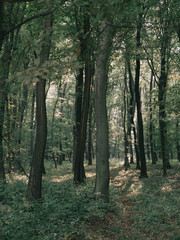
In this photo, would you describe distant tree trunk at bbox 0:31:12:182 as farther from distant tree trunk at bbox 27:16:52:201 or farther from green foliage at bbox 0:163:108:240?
green foliage at bbox 0:163:108:240

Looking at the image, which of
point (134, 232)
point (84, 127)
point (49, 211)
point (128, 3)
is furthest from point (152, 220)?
point (128, 3)

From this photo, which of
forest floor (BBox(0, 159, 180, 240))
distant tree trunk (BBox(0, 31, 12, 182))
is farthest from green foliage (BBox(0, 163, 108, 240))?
distant tree trunk (BBox(0, 31, 12, 182))

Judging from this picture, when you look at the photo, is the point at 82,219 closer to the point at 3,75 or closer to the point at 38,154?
the point at 38,154

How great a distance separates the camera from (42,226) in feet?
16.6

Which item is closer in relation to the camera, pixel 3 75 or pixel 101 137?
pixel 3 75

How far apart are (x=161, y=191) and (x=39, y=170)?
7.74 m

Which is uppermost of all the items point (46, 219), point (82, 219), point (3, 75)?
point (3, 75)

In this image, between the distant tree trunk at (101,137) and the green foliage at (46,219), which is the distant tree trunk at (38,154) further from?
the distant tree trunk at (101,137)

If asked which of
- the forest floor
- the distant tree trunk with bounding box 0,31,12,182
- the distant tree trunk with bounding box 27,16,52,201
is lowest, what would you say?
the forest floor

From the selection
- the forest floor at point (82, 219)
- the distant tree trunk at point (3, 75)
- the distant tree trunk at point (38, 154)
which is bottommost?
the forest floor at point (82, 219)

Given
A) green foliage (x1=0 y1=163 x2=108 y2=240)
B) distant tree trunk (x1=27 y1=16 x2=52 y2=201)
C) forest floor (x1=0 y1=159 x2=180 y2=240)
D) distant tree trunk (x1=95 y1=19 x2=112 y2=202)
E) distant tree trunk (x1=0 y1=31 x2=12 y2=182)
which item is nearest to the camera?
green foliage (x1=0 y1=163 x2=108 y2=240)

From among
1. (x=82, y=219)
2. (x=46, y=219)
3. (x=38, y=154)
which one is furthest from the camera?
(x=38, y=154)

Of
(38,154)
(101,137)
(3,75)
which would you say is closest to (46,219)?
(38,154)

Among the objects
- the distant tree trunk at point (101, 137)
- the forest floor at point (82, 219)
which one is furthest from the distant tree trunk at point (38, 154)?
the distant tree trunk at point (101, 137)
